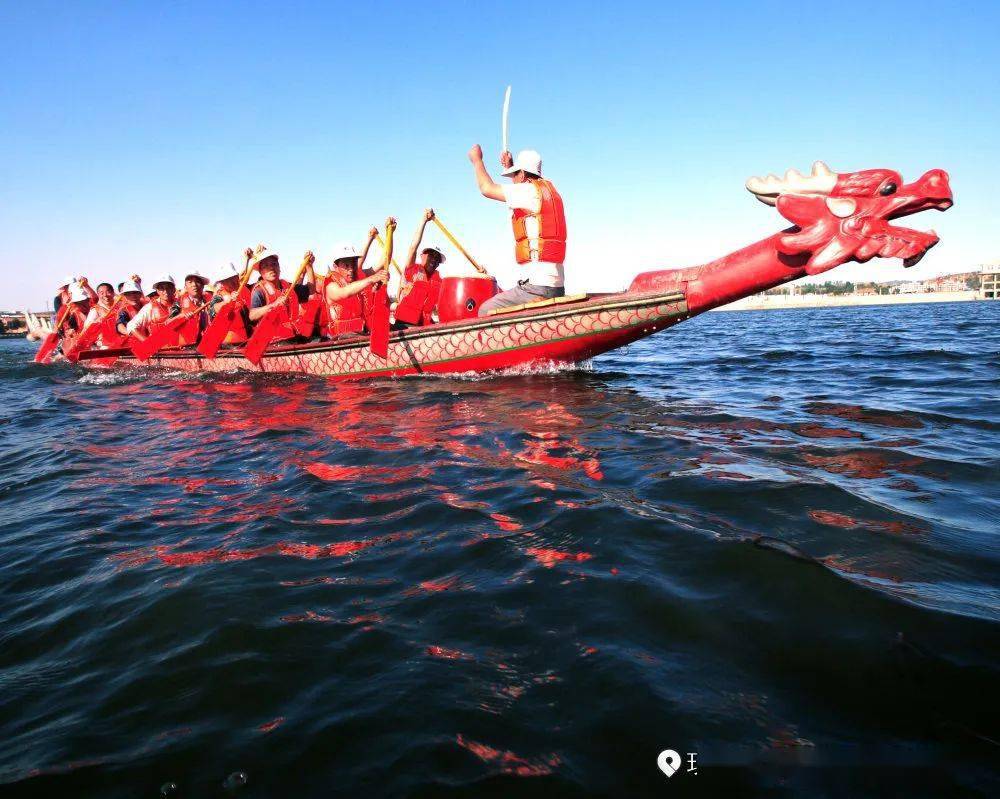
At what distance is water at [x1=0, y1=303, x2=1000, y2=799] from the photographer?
1504 mm

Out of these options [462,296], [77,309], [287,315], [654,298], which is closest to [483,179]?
[462,296]

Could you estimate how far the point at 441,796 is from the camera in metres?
1.40

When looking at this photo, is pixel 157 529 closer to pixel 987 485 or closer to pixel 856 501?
pixel 856 501

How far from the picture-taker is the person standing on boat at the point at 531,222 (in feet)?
24.0

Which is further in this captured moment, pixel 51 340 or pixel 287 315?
pixel 51 340

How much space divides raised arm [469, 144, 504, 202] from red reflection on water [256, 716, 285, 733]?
6.73 metres

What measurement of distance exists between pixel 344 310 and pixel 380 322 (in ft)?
5.11

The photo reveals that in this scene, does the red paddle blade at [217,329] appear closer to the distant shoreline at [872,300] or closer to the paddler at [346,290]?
the paddler at [346,290]

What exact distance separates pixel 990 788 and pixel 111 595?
10.2 ft

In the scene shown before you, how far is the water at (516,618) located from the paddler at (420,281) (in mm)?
4546

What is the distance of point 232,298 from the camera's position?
10273 mm

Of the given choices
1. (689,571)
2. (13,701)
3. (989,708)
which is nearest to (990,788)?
(989,708)

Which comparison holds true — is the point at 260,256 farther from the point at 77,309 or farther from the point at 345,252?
the point at 77,309

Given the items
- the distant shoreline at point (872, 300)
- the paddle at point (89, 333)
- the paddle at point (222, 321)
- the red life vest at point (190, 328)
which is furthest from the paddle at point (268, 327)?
the distant shoreline at point (872, 300)
